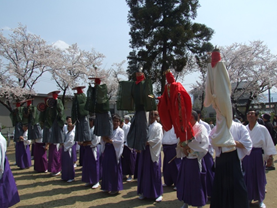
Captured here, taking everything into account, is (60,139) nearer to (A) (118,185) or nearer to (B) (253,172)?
(A) (118,185)

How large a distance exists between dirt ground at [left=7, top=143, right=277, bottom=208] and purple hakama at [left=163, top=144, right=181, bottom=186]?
0.80 ft

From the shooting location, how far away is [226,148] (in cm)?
337

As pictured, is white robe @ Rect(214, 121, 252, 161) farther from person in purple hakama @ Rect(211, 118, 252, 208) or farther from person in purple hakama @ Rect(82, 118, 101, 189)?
person in purple hakama @ Rect(82, 118, 101, 189)

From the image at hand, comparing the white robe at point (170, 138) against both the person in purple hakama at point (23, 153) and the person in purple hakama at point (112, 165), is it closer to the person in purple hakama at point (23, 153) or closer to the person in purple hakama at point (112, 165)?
the person in purple hakama at point (112, 165)

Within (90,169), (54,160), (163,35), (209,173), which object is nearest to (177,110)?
(209,173)

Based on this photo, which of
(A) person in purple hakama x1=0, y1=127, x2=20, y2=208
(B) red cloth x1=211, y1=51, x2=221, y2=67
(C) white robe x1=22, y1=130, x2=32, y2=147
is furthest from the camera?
(C) white robe x1=22, y1=130, x2=32, y2=147

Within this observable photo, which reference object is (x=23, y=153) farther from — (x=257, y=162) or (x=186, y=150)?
(x=257, y=162)

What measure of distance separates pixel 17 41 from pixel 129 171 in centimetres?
1387


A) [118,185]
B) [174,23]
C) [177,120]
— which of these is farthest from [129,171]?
[174,23]

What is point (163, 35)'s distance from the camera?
17.3 meters

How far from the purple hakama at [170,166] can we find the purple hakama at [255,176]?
1.83 metres

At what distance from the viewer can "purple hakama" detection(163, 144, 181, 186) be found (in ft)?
20.3

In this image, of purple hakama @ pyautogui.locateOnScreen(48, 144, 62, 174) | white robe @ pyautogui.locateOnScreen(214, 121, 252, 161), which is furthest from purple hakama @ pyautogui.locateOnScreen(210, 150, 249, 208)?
purple hakama @ pyautogui.locateOnScreen(48, 144, 62, 174)

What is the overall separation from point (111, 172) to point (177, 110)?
282 centimetres
